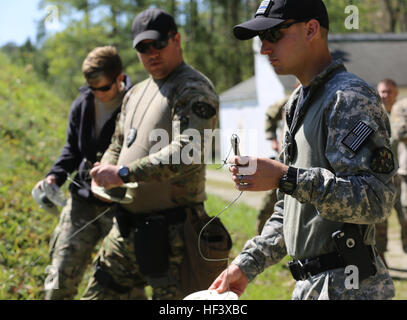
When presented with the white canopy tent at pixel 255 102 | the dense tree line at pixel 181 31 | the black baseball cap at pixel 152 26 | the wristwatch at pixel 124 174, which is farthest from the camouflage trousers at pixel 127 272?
the white canopy tent at pixel 255 102

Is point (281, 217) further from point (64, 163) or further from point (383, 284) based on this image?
point (64, 163)

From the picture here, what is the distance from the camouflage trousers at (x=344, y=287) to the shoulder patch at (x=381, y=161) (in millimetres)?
406

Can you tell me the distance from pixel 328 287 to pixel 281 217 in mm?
513

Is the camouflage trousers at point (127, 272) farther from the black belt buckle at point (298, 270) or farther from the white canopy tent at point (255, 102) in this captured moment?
the white canopy tent at point (255, 102)

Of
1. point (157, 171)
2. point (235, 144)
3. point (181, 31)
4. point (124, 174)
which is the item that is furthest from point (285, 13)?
point (181, 31)

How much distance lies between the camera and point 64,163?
4.69m

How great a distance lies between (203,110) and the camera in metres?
3.48

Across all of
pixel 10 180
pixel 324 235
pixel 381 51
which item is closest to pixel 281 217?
pixel 324 235

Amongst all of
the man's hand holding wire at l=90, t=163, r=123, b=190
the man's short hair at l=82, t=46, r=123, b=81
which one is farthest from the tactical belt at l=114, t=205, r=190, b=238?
the man's short hair at l=82, t=46, r=123, b=81

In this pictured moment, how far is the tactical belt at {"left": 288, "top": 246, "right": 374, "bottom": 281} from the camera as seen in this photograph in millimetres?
2139

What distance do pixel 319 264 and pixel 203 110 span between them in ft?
5.11

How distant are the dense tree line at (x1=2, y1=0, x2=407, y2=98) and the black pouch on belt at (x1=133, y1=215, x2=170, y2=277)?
18.6 meters

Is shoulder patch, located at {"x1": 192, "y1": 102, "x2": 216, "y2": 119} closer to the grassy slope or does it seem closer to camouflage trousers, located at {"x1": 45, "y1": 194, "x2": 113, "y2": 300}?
camouflage trousers, located at {"x1": 45, "y1": 194, "x2": 113, "y2": 300}

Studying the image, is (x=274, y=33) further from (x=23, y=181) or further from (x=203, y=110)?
(x=23, y=181)
